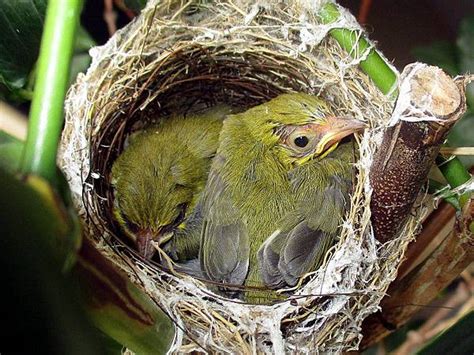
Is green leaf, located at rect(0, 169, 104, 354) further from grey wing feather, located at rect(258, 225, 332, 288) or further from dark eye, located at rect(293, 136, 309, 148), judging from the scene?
dark eye, located at rect(293, 136, 309, 148)

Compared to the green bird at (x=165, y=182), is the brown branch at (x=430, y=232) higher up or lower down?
lower down

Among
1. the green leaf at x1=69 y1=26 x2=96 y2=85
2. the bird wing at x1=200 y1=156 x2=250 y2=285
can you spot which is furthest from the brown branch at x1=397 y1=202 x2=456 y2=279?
the green leaf at x1=69 y1=26 x2=96 y2=85

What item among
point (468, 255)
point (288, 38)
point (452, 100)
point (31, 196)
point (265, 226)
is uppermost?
point (31, 196)

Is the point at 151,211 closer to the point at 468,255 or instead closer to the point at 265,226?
the point at 265,226

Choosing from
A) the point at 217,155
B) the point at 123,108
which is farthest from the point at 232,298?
the point at 123,108

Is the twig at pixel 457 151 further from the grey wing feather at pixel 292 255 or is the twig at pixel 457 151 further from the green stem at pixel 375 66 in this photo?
the grey wing feather at pixel 292 255

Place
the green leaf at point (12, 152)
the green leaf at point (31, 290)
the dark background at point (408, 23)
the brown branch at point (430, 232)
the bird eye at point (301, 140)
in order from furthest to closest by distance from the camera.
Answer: the dark background at point (408, 23) → the bird eye at point (301, 140) → the brown branch at point (430, 232) → the green leaf at point (12, 152) → the green leaf at point (31, 290)

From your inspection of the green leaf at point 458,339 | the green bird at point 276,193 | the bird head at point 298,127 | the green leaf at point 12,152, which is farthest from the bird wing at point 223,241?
the green leaf at point 12,152
